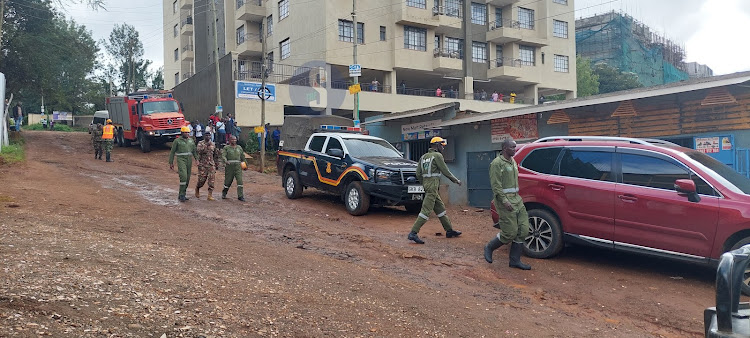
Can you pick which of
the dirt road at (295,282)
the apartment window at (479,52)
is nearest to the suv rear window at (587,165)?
the dirt road at (295,282)

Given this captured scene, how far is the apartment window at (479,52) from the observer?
126ft

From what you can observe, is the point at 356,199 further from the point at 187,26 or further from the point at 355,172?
the point at 187,26

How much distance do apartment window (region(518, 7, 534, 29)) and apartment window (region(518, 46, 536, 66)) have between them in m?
1.53

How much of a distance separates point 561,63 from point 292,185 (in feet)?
111

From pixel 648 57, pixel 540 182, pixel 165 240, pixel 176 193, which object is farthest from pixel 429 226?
pixel 648 57

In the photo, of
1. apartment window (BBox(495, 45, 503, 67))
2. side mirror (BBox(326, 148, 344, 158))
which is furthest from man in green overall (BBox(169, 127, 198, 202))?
apartment window (BBox(495, 45, 503, 67))

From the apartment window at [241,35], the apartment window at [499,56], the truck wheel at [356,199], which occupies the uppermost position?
the apartment window at [241,35]

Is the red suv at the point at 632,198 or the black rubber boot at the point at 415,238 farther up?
the red suv at the point at 632,198

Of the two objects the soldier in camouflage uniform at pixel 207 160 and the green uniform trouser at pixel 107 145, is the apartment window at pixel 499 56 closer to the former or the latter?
the green uniform trouser at pixel 107 145

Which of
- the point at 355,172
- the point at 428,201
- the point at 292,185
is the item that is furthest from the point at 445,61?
the point at 428,201

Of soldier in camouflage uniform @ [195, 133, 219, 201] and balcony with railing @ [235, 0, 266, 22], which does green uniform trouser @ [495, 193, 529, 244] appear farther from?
balcony with railing @ [235, 0, 266, 22]

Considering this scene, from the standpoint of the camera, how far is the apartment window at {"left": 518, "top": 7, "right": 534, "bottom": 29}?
129ft

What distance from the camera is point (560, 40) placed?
41.6 meters

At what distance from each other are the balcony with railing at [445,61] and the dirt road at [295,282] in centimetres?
2556
